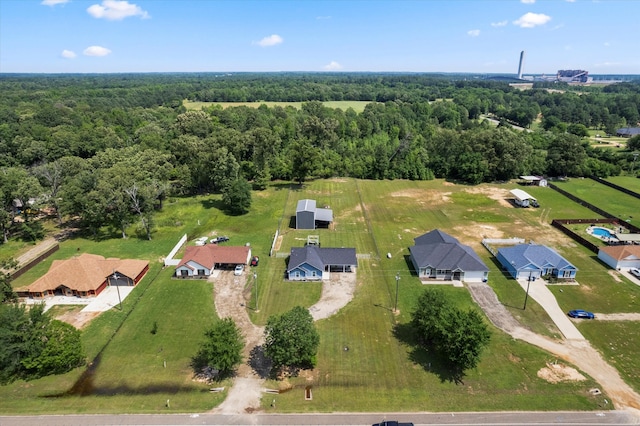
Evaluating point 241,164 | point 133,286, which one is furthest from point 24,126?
point 133,286

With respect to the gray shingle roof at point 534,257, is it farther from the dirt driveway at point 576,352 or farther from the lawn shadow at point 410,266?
the lawn shadow at point 410,266

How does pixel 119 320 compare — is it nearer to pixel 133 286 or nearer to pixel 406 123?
pixel 133 286

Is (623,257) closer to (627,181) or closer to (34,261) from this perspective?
(627,181)

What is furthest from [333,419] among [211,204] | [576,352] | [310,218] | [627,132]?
[627,132]

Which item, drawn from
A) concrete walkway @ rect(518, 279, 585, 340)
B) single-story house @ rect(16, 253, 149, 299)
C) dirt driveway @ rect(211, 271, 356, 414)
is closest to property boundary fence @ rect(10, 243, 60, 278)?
single-story house @ rect(16, 253, 149, 299)

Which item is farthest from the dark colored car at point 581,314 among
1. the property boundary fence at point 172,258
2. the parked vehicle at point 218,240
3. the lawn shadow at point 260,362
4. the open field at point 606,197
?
the property boundary fence at point 172,258
